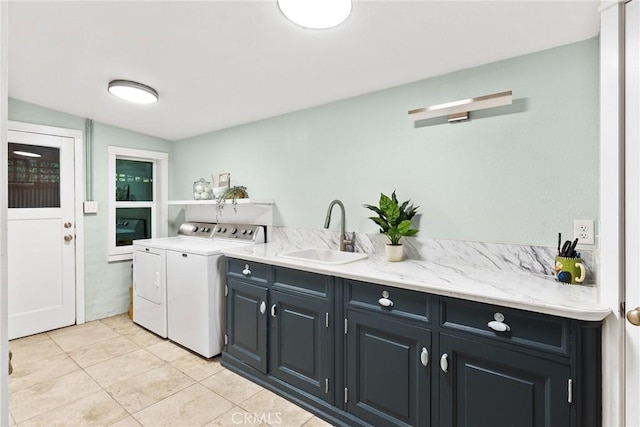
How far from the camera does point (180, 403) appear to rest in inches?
81.2

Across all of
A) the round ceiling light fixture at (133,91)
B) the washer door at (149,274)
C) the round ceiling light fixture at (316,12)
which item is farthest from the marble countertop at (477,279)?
the round ceiling light fixture at (133,91)

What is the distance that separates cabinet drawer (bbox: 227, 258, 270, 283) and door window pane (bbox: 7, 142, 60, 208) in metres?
2.18

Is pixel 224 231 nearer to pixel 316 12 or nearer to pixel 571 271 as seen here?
pixel 316 12

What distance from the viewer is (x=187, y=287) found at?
2.70 metres

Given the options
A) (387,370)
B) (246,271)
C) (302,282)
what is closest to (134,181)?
(246,271)

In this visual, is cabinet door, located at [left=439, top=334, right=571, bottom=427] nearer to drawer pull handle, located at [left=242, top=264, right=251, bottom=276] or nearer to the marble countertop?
the marble countertop

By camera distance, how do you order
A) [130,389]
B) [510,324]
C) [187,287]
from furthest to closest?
1. [187,287]
2. [130,389]
3. [510,324]

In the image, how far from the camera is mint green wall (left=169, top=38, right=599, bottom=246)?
1.67 m

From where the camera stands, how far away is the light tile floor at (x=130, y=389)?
191cm

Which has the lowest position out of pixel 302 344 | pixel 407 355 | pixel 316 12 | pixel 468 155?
pixel 302 344

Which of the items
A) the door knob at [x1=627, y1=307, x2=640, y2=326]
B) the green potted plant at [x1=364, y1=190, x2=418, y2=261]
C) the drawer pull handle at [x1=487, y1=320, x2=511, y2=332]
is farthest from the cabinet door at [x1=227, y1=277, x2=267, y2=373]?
the door knob at [x1=627, y1=307, x2=640, y2=326]

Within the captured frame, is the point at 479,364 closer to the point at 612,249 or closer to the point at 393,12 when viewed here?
the point at 612,249

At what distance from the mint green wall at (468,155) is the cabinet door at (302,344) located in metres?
0.79

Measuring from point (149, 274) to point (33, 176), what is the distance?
1475 millimetres
